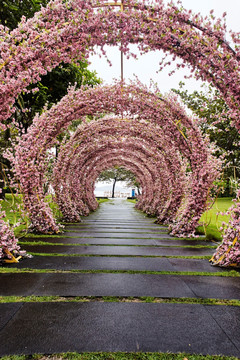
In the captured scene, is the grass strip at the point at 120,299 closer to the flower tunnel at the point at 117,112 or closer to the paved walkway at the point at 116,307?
the paved walkway at the point at 116,307

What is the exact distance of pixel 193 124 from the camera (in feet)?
19.5

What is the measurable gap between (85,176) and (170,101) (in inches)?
290

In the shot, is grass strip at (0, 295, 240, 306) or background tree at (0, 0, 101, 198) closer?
grass strip at (0, 295, 240, 306)

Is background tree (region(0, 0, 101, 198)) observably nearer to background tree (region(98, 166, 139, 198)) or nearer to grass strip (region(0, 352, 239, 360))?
grass strip (region(0, 352, 239, 360))

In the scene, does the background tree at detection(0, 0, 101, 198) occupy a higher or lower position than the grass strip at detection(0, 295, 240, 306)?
higher

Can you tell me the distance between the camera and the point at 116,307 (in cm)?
233

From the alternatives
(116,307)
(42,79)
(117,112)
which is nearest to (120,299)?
(116,307)

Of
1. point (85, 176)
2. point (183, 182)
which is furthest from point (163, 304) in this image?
point (85, 176)

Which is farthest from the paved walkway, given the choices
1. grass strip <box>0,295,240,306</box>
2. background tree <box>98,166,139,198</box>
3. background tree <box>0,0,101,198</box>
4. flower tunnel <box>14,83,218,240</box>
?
background tree <box>98,166,139,198</box>

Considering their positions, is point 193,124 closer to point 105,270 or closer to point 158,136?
point 158,136

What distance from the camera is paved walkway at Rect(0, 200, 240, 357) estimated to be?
1.81m

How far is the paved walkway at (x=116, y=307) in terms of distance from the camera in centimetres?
181

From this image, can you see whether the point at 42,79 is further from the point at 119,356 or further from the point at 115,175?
the point at 115,175

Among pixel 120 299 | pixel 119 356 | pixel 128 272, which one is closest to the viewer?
pixel 119 356
